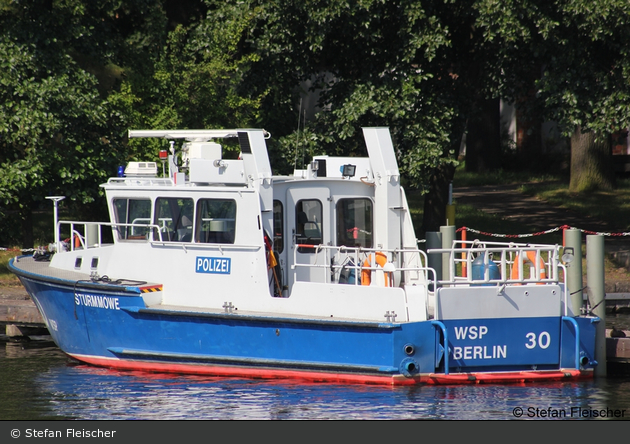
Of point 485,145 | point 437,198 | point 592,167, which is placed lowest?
point 437,198

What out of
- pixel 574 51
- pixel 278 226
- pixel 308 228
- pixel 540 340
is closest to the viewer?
pixel 540 340

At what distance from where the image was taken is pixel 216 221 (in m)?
12.4

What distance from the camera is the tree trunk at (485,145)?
1227 inches

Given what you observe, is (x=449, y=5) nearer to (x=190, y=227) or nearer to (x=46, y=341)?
(x=190, y=227)

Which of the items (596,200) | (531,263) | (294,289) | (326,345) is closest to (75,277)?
(294,289)

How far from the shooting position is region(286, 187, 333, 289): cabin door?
12.5 metres

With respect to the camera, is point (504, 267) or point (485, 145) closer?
point (504, 267)

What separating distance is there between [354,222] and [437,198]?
803 cm

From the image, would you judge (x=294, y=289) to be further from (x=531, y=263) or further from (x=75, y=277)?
(x=75, y=277)

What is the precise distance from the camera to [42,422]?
9.82 m

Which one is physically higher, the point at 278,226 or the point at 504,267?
the point at 278,226

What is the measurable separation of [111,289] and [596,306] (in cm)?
685

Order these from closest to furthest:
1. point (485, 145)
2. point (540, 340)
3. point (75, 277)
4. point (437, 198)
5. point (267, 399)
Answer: point (267, 399), point (540, 340), point (75, 277), point (437, 198), point (485, 145)

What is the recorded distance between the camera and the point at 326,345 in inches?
455
